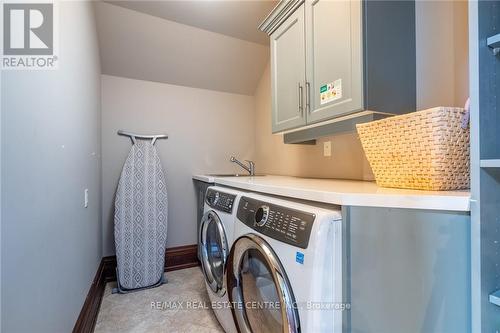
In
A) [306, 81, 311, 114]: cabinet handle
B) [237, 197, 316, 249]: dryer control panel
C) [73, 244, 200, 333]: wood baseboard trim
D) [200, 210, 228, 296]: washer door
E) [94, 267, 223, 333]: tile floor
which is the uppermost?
[306, 81, 311, 114]: cabinet handle

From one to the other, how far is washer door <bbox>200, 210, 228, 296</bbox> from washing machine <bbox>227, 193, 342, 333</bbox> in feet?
0.91

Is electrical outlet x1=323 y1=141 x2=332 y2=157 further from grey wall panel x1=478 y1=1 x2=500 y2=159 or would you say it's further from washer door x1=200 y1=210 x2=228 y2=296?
grey wall panel x1=478 y1=1 x2=500 y2=159

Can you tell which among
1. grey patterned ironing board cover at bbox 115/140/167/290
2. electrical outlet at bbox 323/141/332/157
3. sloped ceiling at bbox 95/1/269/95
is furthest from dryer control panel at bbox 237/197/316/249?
sloped ceiling at bbox 95/1/269/95

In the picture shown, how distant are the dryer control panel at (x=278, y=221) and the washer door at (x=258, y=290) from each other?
0.06m

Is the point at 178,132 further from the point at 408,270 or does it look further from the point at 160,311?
the point at 408,270

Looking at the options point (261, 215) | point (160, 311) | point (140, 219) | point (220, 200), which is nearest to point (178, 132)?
point (140, 219)

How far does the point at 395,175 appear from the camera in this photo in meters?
0.96

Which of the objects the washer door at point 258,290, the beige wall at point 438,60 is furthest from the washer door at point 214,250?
the beige wall at point 438,60

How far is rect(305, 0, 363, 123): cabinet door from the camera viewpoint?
1214 mm

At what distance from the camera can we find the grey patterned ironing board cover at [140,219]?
2.16 m

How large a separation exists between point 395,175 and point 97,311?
2109 mm

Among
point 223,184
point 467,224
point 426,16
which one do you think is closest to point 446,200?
point 467,224

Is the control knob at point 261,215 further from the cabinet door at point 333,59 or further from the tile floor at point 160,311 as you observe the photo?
the tile floor at point 160,311

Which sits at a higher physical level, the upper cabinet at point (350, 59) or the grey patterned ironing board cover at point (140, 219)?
the upper cabinet at point (350, 59)
